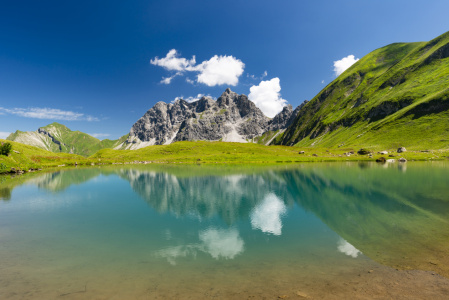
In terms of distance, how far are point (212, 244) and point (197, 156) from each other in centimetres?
14085

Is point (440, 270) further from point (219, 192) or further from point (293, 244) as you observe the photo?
point (219, 192)

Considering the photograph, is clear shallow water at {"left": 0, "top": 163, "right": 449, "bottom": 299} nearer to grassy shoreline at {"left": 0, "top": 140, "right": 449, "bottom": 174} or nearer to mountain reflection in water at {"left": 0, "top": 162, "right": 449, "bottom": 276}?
mountain reflection in water at {"left": 0, "top": 162, "right": 449, "bottom": 276}

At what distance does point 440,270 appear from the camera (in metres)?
12.4

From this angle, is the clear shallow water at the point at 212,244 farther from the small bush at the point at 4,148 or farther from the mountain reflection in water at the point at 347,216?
the small bush at the point at 4,148

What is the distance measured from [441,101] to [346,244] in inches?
7739

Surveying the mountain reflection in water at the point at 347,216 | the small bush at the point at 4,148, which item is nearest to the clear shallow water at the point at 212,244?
the mountain reflection in water at the point at 347,216

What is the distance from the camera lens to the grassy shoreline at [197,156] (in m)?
101

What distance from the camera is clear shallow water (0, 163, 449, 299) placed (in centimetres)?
1208

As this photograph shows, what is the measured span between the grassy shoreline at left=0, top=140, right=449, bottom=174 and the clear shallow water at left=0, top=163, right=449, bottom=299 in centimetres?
8150

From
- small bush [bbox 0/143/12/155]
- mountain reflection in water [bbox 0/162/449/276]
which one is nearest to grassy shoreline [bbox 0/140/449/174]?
small bush [bbox 0/143/12/155]

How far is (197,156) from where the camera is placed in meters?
158

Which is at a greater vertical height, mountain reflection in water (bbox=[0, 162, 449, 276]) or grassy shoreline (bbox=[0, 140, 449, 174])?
grassy shoreline (bbox=[0, 140, 449, 174])

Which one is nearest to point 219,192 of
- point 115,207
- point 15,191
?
point 115,207

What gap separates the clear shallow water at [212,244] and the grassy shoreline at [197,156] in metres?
81.5
